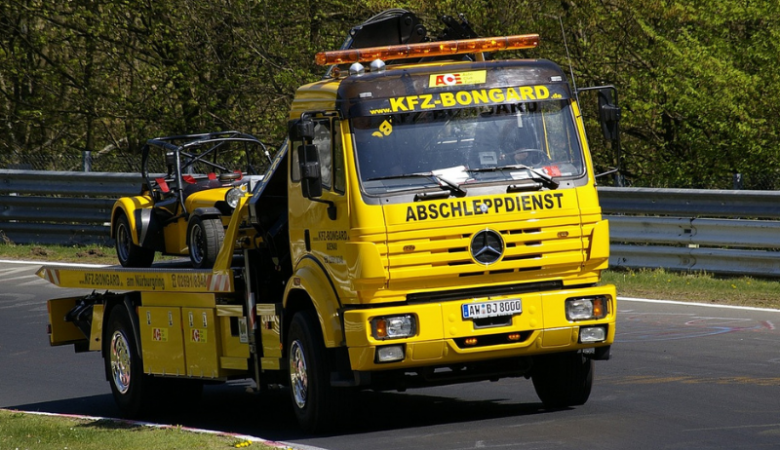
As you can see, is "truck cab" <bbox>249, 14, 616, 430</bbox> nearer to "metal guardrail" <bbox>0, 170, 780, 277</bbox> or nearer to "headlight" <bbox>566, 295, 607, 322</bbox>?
"headlight" <bbox>566, 295, 607, 322</bbox>

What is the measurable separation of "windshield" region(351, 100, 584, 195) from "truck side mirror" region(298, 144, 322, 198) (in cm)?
28

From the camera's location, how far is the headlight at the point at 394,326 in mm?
7902

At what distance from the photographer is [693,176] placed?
2005 cm

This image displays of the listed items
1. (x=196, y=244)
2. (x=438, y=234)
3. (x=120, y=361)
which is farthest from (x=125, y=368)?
(x=438, y=234)

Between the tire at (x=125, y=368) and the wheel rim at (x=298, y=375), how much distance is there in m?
2.38

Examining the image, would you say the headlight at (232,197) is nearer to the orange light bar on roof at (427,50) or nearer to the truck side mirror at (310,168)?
the orange light bar on roof at (427,50)

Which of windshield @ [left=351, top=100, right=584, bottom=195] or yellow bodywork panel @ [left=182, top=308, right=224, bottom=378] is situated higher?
windshield @ [left=351, top=100, right=584, bottom=195]

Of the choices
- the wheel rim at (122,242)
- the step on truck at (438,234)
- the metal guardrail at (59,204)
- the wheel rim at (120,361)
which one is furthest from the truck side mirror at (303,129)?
the metal guardrail at (59,204)

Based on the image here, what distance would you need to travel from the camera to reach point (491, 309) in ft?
26.5

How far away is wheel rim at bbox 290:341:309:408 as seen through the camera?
8.52m

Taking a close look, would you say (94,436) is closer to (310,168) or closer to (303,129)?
(310,168)

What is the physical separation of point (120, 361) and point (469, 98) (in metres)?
4.45

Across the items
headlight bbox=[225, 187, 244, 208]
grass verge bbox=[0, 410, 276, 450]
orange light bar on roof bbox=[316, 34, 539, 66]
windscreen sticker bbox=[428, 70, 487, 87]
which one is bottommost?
grass verge bbox=[0, 410, 276, 450]

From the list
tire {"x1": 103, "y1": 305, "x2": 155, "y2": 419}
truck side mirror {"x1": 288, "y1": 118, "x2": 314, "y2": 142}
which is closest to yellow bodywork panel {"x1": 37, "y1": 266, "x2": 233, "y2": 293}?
tire {"x1": 103, "y1": 305, "x2": 155, "y2": 419}
